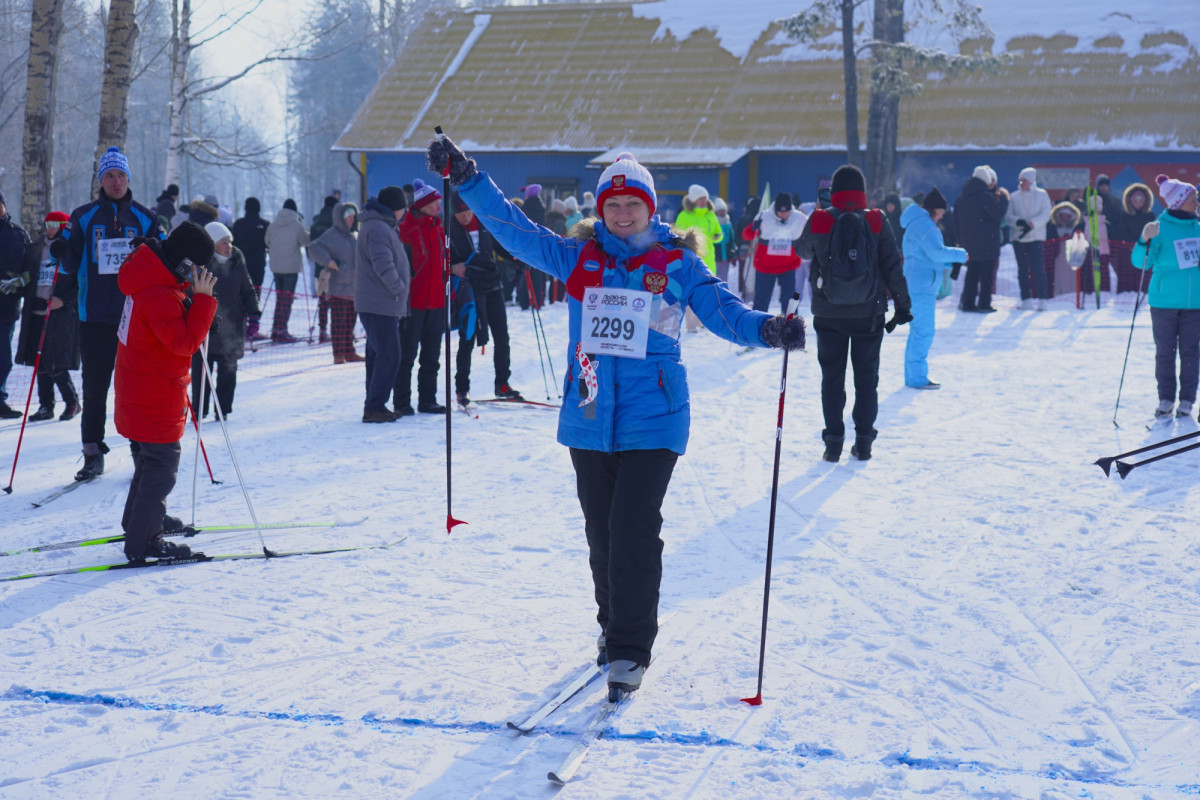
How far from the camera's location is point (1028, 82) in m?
25.3

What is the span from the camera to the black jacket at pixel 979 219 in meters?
14.6

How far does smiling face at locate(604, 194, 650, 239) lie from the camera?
376 centimetres

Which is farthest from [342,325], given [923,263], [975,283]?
[975,283]

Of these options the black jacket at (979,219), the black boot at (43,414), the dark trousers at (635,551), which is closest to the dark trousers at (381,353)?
the black boot at (43,414)

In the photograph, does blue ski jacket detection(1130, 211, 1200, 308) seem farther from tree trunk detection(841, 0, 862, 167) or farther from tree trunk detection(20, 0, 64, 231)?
tree trunk detection(841, 0, 862, 167)

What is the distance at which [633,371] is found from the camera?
12.4 feet

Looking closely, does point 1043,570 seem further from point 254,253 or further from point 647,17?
point 647,17

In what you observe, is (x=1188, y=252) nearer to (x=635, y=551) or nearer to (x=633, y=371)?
(x=633, y=371)

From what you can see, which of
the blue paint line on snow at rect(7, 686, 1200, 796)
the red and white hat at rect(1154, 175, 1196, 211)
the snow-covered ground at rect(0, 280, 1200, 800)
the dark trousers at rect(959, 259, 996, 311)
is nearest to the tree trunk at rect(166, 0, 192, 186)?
the snow-covered ground at rect(0, 280, 1200, 800)

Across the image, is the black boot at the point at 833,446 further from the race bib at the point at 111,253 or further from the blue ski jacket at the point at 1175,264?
the race bib at the point at 111,253

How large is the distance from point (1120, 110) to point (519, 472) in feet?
70.3

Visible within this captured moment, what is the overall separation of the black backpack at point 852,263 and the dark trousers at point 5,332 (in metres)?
6.17

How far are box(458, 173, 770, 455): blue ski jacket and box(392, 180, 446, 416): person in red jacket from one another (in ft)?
15.7

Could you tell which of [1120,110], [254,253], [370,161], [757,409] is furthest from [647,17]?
[757,409]
